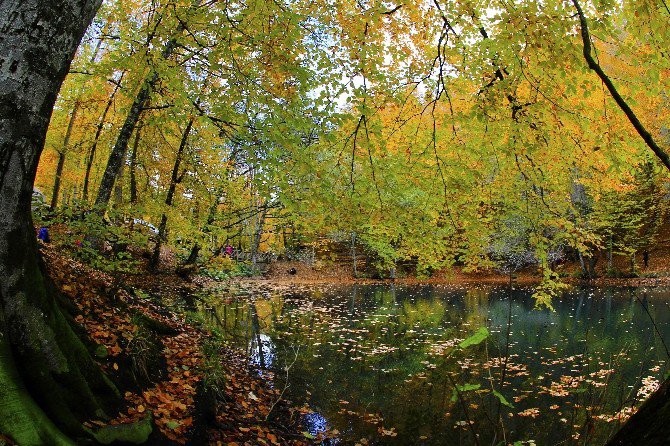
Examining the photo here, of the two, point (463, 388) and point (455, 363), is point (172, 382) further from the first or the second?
point (455, 363)

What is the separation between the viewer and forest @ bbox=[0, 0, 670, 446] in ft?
8.30

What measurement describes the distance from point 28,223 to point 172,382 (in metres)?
3.00

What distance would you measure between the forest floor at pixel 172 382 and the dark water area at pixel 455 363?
68cm

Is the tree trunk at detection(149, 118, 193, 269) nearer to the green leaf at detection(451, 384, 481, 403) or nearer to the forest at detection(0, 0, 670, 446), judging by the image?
the forest at detection(0, 0, 670, 446)

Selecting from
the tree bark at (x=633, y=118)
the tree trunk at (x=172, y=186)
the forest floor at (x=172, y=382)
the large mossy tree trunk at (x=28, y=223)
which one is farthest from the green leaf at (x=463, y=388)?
the tree trunk at (x=172, y=186)

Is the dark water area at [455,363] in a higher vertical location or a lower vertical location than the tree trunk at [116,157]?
lower

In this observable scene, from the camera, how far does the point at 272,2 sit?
4.70 metres

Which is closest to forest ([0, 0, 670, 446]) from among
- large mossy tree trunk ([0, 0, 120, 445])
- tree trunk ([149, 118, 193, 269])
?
large mossy tree trunk ([0, 0, 120, 445])

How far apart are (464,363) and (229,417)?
204 inches

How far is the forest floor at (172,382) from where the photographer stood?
3969mm

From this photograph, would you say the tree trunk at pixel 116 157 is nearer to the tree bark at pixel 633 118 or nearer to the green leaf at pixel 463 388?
the tree bark at pixel 633 118

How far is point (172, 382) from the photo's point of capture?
500 cm

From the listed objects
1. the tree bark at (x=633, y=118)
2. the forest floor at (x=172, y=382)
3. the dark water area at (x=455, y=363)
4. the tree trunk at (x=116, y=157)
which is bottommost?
the dark water area at (x=455, y=363)

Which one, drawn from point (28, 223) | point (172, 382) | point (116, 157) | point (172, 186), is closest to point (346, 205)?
point (172, 382)
